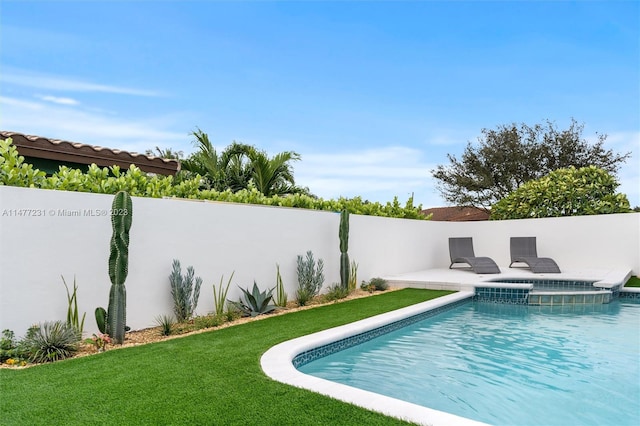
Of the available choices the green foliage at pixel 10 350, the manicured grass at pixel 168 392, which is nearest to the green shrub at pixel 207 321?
the manicured grass at pixel 168 392

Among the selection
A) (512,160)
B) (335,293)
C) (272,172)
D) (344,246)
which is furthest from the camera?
(512,160)

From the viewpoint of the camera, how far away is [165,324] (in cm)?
655

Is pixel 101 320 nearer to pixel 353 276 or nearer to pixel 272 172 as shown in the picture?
pixel 353 276

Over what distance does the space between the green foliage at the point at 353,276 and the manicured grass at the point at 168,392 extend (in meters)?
5.75

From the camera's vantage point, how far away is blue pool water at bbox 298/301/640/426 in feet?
14.3

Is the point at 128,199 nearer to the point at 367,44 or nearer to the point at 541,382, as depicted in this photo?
the point at 541,382

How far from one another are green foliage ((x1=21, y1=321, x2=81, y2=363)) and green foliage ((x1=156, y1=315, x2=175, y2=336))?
124 cm

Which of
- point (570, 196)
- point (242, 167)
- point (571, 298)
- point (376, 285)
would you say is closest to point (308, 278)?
point (376, 285)

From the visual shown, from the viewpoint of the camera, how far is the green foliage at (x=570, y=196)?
1541 centimetres

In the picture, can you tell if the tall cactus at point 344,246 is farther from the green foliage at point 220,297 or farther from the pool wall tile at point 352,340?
the green foliage at point 220,297

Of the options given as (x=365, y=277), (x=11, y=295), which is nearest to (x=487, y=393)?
(x=11, y=295)

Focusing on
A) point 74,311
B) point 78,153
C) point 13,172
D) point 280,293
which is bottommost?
point 280,293

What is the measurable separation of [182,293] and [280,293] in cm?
263

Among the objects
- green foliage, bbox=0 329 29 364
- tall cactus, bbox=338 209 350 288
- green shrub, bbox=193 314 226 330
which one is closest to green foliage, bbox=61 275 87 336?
green foliage, bbox=0 329 29 364
